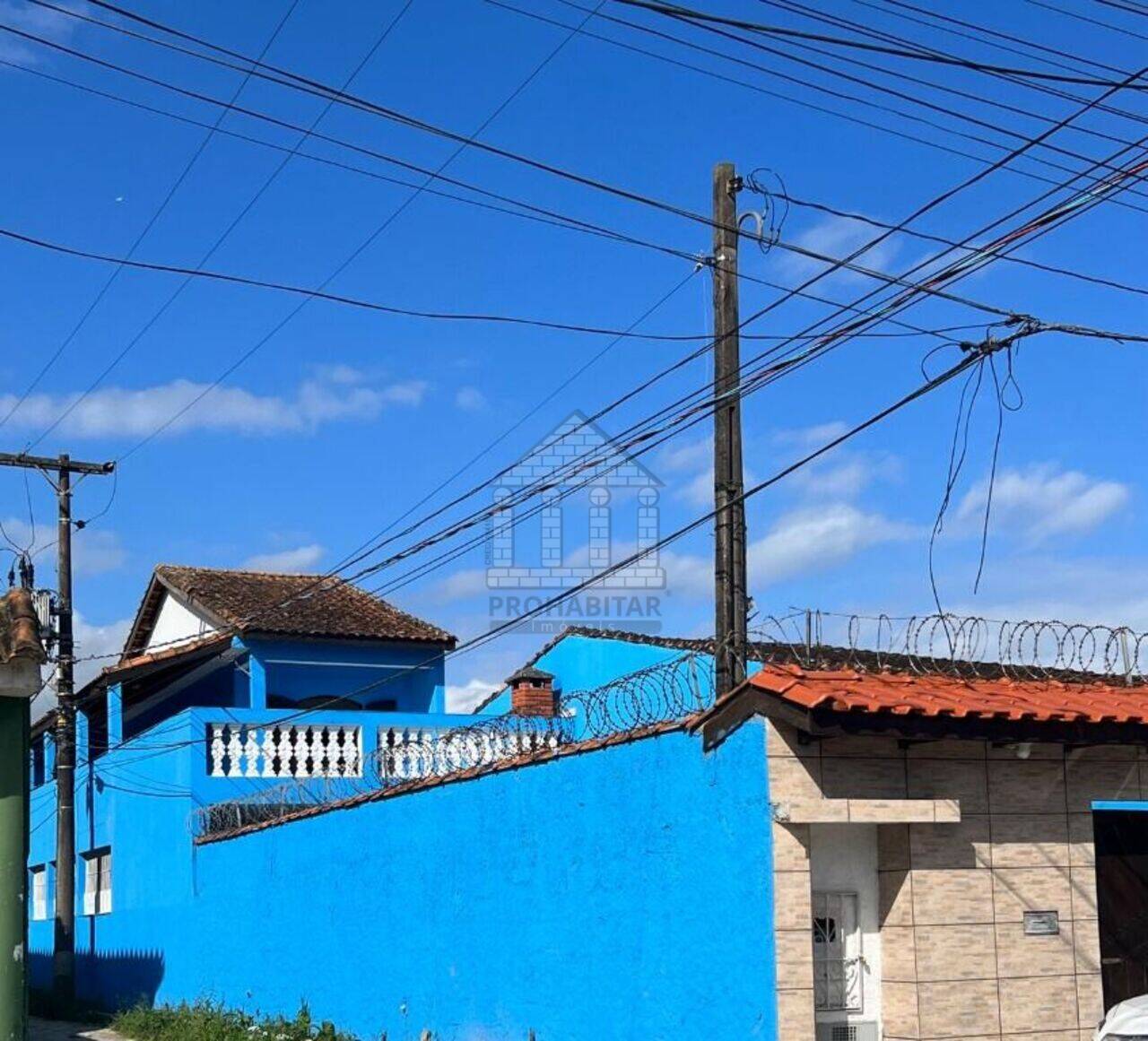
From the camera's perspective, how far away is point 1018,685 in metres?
11.2

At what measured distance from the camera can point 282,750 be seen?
21.5 metres

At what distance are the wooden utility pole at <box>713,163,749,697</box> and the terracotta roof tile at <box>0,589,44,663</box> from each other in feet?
15.2

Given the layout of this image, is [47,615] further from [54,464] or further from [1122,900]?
[1122,900]

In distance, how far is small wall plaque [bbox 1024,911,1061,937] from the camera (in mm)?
10336

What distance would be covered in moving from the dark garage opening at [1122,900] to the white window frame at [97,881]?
17.1m

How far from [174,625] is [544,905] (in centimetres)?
1833

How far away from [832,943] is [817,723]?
1694 millimetres

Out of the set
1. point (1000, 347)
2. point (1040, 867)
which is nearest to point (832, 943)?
point (1040, 867)

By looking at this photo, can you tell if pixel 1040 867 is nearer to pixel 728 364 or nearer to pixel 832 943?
pixel 832 943

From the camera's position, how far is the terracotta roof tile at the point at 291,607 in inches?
993

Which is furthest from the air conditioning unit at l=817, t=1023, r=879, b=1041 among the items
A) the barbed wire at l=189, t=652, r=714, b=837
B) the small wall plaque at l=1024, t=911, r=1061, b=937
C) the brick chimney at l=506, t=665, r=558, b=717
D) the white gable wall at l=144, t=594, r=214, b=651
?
the white gable wall at l=144, t=594, r=214, b=651

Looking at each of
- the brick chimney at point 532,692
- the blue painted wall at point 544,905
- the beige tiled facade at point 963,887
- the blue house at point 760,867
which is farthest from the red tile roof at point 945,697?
the brick chimney at point 532,692

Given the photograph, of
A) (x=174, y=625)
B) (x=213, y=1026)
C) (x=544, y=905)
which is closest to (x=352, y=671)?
(x=174, y=625)

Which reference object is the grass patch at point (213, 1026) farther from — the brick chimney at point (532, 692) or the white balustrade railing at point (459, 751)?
the brick chimney at point (532, 692)
